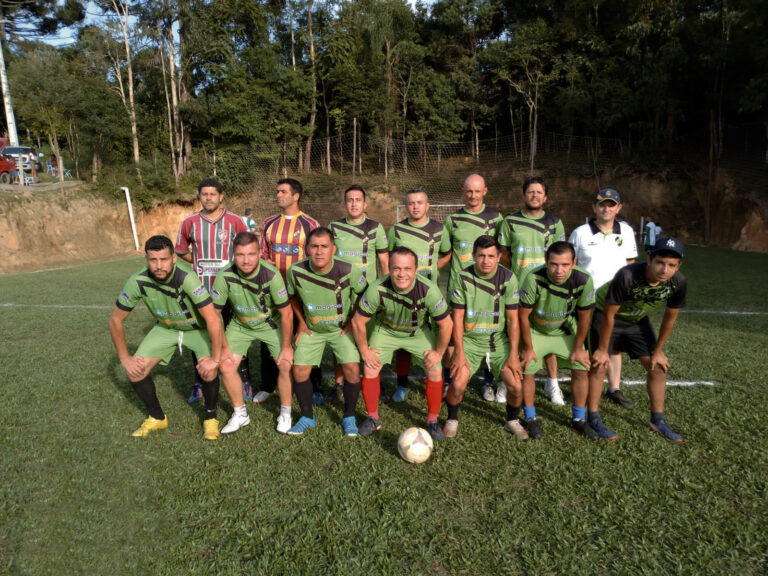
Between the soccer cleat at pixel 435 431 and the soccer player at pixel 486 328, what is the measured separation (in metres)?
0.06

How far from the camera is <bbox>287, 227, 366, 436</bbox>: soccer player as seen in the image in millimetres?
3873

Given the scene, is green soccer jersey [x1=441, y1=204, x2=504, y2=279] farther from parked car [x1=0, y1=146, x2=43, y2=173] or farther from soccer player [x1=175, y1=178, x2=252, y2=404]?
parked car [x1=0, y1=146, x2=43, y2=173]

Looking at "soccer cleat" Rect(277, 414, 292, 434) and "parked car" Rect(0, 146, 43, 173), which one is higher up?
"parked car" Rect(0, 146, 43, 173)

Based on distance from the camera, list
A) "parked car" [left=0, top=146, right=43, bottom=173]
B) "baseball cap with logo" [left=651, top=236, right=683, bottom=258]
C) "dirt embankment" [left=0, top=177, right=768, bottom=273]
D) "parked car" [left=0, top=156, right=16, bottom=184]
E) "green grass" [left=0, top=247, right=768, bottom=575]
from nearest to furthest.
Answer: "green grass" [left=0, top=247, right=768, bottom=575] < "baseball cap with logo" [left=651, top=236, right=683, bottom=258] < "dirt embankment" [left=0, top=177, right=768, bottom=273] < "parked car" [left=0, top=156, right=16, bottom=184] < "parked car" [left=0, top=146, right=43, bottom=173]

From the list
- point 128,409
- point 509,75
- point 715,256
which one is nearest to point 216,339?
point 128,409

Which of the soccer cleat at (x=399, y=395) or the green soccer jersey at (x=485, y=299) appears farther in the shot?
the soccer cleat at (x=399, y=395)

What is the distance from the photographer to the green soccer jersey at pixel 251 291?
391cm

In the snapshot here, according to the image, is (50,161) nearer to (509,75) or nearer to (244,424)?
(509,75)

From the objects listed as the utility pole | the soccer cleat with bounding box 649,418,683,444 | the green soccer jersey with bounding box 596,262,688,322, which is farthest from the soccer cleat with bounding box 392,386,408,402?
the utility pole

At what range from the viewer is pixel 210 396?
3.85 meters

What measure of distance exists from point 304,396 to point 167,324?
4.31 feet

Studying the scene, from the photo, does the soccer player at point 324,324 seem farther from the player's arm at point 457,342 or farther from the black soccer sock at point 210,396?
the player's arm at point 457,342

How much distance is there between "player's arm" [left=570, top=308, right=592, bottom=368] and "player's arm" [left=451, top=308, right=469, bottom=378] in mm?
876

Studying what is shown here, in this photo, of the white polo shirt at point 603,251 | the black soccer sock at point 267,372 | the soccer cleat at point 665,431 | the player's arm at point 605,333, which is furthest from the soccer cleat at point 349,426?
the white polo shirt at point 603,251
